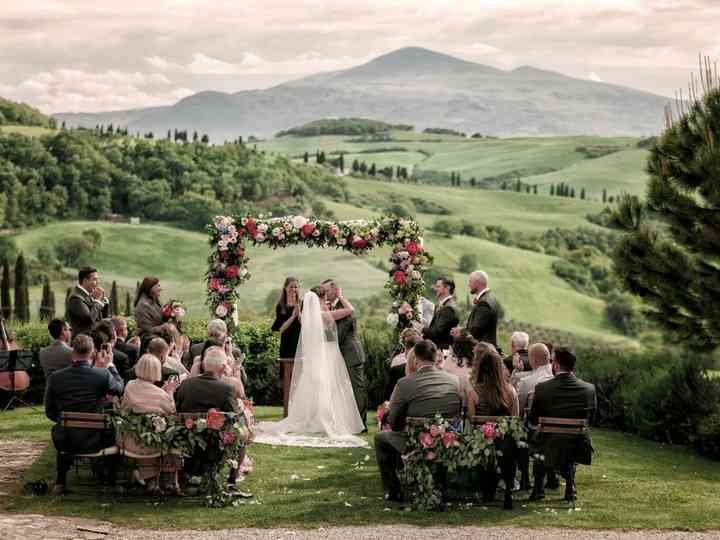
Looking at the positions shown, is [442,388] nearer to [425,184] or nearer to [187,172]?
[187,172]

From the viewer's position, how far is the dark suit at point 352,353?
1434 centimetres

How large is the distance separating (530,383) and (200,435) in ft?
10.8

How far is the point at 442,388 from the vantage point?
9.44 meters

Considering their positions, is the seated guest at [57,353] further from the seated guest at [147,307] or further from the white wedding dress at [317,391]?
the white wedding dress at [317,391]

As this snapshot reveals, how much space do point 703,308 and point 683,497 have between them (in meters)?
8.38

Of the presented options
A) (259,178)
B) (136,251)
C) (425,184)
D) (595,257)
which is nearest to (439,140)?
(425,184)

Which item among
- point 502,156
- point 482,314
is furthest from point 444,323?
point 502,156

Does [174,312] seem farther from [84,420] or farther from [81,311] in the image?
[84,420]

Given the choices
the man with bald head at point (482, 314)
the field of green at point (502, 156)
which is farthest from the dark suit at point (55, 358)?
the field of green at point (502, 156)

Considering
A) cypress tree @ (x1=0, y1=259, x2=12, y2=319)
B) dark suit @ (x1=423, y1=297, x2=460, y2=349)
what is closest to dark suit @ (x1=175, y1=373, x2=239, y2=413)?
dark suit @ (x1=423, y1=297, x2=460, y2=349)

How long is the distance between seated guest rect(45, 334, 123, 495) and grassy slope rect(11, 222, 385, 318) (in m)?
61.2

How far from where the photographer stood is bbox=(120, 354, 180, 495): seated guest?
9.53 m

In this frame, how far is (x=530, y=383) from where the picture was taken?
10453 mm

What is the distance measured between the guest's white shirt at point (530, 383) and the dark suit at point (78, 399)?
156 inches
